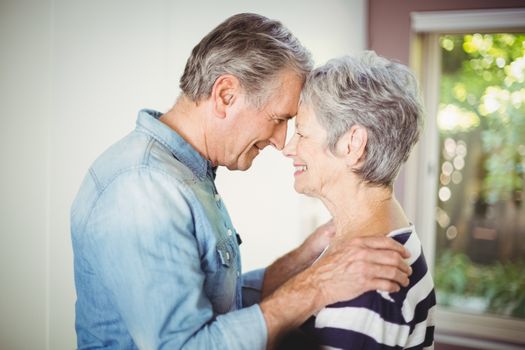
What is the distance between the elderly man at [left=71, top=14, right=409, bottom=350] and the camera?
106cm

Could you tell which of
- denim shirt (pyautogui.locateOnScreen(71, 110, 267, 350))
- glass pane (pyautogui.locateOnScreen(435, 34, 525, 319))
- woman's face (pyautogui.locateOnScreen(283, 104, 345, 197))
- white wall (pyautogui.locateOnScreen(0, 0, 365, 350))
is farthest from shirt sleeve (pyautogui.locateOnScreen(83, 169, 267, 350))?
glass pane (pyautogui.locateOnScreen(435, 34, 525, 319))

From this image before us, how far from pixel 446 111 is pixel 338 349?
2.36 m

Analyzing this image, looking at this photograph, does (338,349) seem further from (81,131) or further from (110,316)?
(81,131)

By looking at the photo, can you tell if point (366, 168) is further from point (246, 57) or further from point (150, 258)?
point (150, 258)

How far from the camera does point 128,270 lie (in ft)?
3.46

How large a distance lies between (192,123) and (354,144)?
45cm

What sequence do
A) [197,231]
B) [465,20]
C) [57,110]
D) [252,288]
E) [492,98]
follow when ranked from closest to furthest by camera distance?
[197,231]
[252,288]
[57,110]
[465,20]
[492,98]

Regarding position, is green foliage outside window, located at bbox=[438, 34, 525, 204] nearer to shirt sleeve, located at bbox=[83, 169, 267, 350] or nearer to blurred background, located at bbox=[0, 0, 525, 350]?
blurred background, located at bbox=[0, 0, 525, 350]

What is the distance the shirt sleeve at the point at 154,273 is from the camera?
1.05 metres

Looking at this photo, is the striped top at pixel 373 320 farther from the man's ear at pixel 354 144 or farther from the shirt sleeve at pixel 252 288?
the shirt sleeve at pixel 252 288

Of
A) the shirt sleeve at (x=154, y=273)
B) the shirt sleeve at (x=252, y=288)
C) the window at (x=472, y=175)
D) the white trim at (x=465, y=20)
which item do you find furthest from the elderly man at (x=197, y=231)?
the window at (x=472, y=175)

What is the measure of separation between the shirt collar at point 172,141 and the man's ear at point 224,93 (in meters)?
0.13

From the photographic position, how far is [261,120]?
4.69ft

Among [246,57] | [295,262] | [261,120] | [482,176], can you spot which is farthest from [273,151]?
[246,57]
